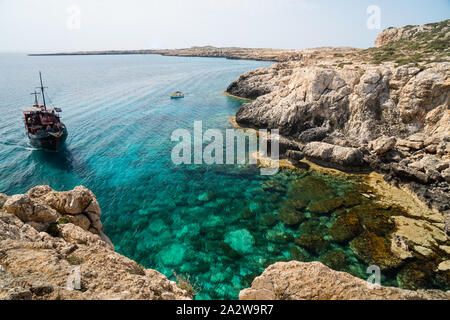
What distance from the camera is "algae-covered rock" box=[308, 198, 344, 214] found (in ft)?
79.2

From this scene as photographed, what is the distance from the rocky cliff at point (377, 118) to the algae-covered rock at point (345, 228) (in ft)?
29.9

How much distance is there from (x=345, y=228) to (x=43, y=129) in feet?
160

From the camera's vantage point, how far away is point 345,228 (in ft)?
70.5

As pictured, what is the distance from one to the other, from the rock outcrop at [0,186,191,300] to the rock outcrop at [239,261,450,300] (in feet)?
12.0

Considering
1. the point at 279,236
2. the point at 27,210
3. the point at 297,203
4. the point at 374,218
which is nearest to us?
the point at 27,210

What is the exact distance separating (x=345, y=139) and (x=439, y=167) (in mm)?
12983

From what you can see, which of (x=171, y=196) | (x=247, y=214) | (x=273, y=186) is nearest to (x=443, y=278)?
(x=247, y=214)

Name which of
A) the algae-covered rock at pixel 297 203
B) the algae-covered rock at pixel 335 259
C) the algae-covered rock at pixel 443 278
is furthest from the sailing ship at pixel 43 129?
the algae-covered rock at pixel 443 278

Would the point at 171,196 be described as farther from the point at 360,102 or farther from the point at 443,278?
the point at 360,102

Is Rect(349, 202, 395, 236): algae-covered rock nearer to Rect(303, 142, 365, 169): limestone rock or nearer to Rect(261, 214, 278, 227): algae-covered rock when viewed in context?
Rect(303, 142, 365, 169): limestone rock
